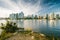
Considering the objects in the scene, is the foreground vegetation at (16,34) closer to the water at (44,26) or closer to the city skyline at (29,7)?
the water at (44,26)

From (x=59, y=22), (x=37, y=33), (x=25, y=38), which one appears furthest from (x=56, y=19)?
(x=25, y=38)

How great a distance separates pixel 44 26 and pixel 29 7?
565mm

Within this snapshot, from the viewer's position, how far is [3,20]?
3.83 meters

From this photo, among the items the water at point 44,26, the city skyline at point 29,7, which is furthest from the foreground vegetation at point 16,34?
the city skyline at point 29,7

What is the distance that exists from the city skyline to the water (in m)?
0.21

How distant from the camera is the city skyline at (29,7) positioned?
3742 millimetres

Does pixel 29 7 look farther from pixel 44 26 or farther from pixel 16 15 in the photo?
pixel 44 26

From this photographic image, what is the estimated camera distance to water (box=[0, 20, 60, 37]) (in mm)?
3646

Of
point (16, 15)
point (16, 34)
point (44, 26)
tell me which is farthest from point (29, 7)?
point (16, 34)

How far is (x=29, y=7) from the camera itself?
383 cm

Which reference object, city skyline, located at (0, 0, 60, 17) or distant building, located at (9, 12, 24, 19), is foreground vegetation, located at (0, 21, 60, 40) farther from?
city skyline, located at (0, 0, 60, 17)

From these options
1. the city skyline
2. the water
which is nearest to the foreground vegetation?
the water

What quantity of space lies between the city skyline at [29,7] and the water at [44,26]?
0.21 metres

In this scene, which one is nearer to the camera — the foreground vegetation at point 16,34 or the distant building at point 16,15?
the foreground vegetation at point 16,34
